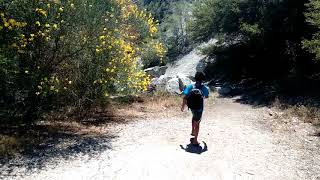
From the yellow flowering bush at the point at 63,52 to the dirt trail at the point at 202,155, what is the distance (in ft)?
5.33

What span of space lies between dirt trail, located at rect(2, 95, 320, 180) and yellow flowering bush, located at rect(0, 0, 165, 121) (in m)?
1.62

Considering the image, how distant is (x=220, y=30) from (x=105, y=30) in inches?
529

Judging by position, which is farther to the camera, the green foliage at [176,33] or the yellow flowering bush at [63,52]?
the green foliage at [176,33]

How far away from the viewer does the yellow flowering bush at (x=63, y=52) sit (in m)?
9.88

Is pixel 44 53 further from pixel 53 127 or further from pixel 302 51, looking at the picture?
pixel 302 51

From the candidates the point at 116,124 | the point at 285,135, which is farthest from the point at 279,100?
the point at 116,124

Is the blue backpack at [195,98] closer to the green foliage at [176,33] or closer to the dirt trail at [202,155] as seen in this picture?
the dirt trail at [202,155]

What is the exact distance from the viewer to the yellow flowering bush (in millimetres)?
9875

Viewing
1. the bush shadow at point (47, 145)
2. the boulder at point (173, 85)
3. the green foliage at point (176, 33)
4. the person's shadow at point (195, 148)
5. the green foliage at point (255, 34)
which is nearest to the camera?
the bush shadow at point (47, 145)

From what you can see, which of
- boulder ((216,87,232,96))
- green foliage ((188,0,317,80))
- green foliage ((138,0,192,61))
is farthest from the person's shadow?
green foliage ((138,0,192,61))

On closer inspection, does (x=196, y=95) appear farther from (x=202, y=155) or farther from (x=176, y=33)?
(x=176, y=33)

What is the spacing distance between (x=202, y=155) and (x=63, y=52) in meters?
4.47

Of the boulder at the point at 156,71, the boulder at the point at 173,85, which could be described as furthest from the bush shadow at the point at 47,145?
the boulder at the point at 156,71

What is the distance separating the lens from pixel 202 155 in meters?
9.56
